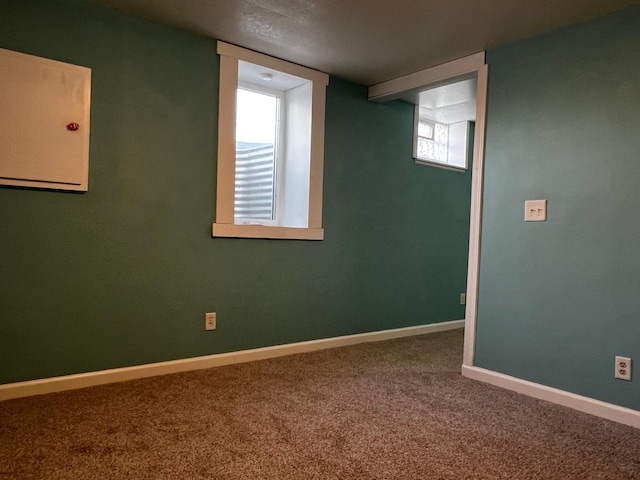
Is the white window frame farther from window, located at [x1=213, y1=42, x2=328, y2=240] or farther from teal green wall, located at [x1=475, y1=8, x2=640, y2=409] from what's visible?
teal green wall, located at [x1=475, y1=8, x2=640, y2=409]

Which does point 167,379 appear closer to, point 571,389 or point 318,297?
point 318,297

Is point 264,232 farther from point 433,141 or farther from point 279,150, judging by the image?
point 433,141

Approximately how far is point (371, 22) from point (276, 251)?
1.60 meters

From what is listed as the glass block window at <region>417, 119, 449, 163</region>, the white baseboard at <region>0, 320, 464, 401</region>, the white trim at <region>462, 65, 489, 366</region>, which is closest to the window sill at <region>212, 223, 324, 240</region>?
the white baseboard at <region>0, 320, 464, 401</region>

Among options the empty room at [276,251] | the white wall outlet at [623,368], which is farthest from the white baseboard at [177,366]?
the white wall outlet at [623,368]

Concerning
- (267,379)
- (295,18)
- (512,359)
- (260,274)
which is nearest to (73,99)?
(295,18)

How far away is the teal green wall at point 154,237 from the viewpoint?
233 cm

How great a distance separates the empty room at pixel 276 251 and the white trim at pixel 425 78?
2 centimetres

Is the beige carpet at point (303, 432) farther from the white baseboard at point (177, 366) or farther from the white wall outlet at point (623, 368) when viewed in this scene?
the white wall outlet at point (623, 368)

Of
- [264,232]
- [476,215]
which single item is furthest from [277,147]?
[476,215]

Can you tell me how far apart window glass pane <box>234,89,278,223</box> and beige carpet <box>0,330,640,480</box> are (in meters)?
1.23

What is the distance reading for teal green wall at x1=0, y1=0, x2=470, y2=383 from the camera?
7.66ft

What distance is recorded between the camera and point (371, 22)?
2578 millimetres

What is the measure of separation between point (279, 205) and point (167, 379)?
1.53 m
